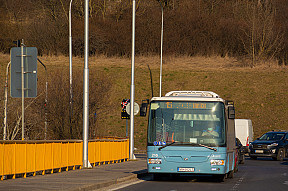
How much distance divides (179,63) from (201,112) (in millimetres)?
51170

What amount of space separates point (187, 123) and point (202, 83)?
42.4 m

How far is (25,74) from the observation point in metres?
18.1

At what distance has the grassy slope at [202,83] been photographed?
53.8 m

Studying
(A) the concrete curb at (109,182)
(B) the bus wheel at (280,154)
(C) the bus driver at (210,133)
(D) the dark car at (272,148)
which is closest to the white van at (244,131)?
(D) the dark car at (272,148)

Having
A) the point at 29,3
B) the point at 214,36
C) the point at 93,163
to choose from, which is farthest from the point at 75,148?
the point at 29,3

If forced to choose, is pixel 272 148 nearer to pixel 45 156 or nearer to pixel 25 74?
pixel 45 156

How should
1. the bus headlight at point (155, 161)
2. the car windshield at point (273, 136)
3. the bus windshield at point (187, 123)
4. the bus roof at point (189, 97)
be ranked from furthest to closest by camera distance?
the car windshield at point (273, 136) < the bus roof at point (189, 97) < the bus windshield at point (187, 123) < the bus headlight at point (155, 161)

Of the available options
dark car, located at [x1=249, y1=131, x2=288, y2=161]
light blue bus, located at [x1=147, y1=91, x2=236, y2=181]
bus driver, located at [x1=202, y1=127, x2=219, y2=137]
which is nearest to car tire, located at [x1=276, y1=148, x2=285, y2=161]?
dark car, located at [x1=249, y1=131, x2=288, y2=161]

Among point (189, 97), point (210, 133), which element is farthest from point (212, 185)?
point (189, 97)

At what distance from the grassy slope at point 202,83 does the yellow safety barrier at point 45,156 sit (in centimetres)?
2221

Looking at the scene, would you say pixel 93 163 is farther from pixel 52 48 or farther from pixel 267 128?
pixel 52 48

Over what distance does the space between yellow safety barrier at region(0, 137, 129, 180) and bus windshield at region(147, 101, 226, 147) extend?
3226 millimetres

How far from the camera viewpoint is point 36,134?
35.2 metres

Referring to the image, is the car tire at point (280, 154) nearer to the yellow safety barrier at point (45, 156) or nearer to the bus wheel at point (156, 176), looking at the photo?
the yellow safety barrier at point (45, 156)
